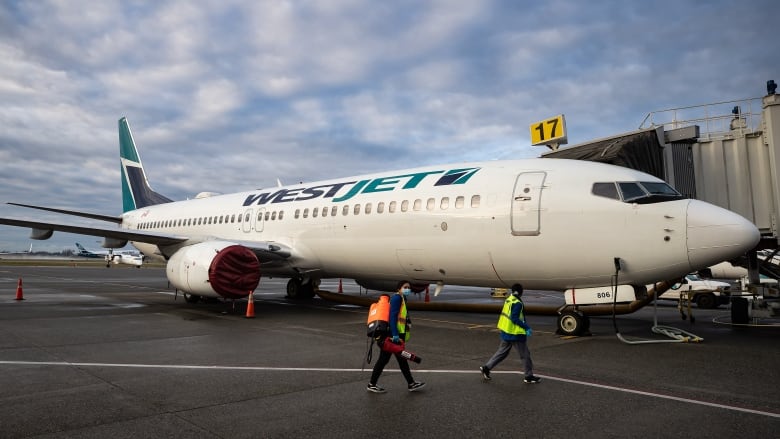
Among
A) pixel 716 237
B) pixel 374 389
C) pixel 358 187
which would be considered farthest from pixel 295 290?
pixel 716 237

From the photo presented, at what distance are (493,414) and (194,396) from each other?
3.39m

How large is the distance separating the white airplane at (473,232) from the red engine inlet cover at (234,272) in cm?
3

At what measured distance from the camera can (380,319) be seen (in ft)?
19.9

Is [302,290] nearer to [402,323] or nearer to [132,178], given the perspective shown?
[132,178]

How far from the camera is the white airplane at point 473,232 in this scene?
9562 mm

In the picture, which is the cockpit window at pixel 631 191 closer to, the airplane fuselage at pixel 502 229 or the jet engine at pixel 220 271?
the airplane fuselage at pixel 502 229

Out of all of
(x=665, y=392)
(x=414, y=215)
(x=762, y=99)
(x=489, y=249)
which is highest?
(x=762, y=99)

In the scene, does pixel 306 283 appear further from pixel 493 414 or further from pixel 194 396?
pixel 493 414

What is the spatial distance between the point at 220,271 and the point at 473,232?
282 inches

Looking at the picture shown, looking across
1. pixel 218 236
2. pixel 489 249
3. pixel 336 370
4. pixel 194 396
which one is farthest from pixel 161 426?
pixel 218 236

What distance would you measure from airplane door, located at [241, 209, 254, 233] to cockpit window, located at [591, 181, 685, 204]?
11.7 meters

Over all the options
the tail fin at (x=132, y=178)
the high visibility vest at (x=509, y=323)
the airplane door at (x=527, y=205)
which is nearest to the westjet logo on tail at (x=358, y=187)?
the airplane door at (x=527, y=205)

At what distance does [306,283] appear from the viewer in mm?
20562

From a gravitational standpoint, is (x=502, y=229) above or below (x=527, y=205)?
below
